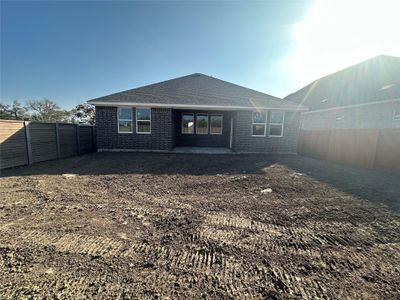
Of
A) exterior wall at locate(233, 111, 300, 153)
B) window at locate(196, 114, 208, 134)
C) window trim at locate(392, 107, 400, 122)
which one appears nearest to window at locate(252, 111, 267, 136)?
exterior wall at locate(233, 111, 300, 153)

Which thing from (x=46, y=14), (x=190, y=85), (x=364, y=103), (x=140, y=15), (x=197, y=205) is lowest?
(x=197, y=205)

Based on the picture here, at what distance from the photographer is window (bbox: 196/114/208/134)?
14452mm

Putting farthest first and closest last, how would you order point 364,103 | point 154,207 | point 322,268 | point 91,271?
1. point 364,103
2. point 154,207
3. point 322,268
4. point 91,271

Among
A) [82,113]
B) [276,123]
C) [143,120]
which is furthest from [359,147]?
[82,113]

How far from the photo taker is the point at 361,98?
1373cm

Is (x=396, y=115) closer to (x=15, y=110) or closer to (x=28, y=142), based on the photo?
(x=28, y=142)

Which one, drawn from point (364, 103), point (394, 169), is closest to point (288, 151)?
point (394, 169)

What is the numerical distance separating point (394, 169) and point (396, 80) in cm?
905

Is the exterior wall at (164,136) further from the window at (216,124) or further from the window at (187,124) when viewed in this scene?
the window at (187,124)

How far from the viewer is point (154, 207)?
13.2 feet

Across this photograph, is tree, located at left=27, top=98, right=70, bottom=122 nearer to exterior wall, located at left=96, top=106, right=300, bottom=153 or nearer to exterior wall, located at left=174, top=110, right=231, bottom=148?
exterior wall, located at left=96, top=106, right=300, bottom=153

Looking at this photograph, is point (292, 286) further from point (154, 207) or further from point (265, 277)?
point (154, 207)

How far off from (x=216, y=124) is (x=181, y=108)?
4104mm

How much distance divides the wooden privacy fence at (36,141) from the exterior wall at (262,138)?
9.64 meters
